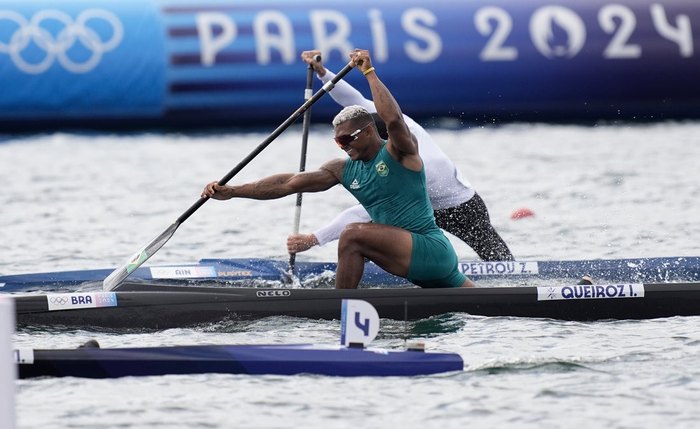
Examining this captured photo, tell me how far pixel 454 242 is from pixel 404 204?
491 cm

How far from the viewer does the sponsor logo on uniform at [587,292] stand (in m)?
9.88

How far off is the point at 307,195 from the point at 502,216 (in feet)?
8.93

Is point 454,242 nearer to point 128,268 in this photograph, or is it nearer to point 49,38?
point 128,268

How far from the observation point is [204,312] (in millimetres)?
9836

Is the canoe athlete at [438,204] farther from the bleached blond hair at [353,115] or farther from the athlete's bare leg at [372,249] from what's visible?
the bleached blond hair at [353,115]

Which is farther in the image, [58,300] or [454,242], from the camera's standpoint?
[454,242]

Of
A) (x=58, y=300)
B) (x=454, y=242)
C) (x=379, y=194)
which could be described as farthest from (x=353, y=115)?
(x=454, y=242)

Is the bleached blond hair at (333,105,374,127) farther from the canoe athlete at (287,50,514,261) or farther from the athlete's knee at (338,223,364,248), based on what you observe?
the canoe athlete at (287,50,514,261)

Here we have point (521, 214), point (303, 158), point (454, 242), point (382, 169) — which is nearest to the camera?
point (382, 169)

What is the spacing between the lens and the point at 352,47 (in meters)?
21.5

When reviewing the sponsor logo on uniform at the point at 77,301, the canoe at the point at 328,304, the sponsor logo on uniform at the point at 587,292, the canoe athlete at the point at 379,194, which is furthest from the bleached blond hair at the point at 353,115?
the sponsor logo on uniform at the point at 77,301

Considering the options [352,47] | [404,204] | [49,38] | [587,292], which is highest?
[49,38]

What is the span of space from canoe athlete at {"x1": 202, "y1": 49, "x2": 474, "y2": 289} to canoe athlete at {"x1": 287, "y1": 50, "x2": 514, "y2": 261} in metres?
0.98

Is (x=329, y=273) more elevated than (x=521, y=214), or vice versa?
(x=521, y=214)
